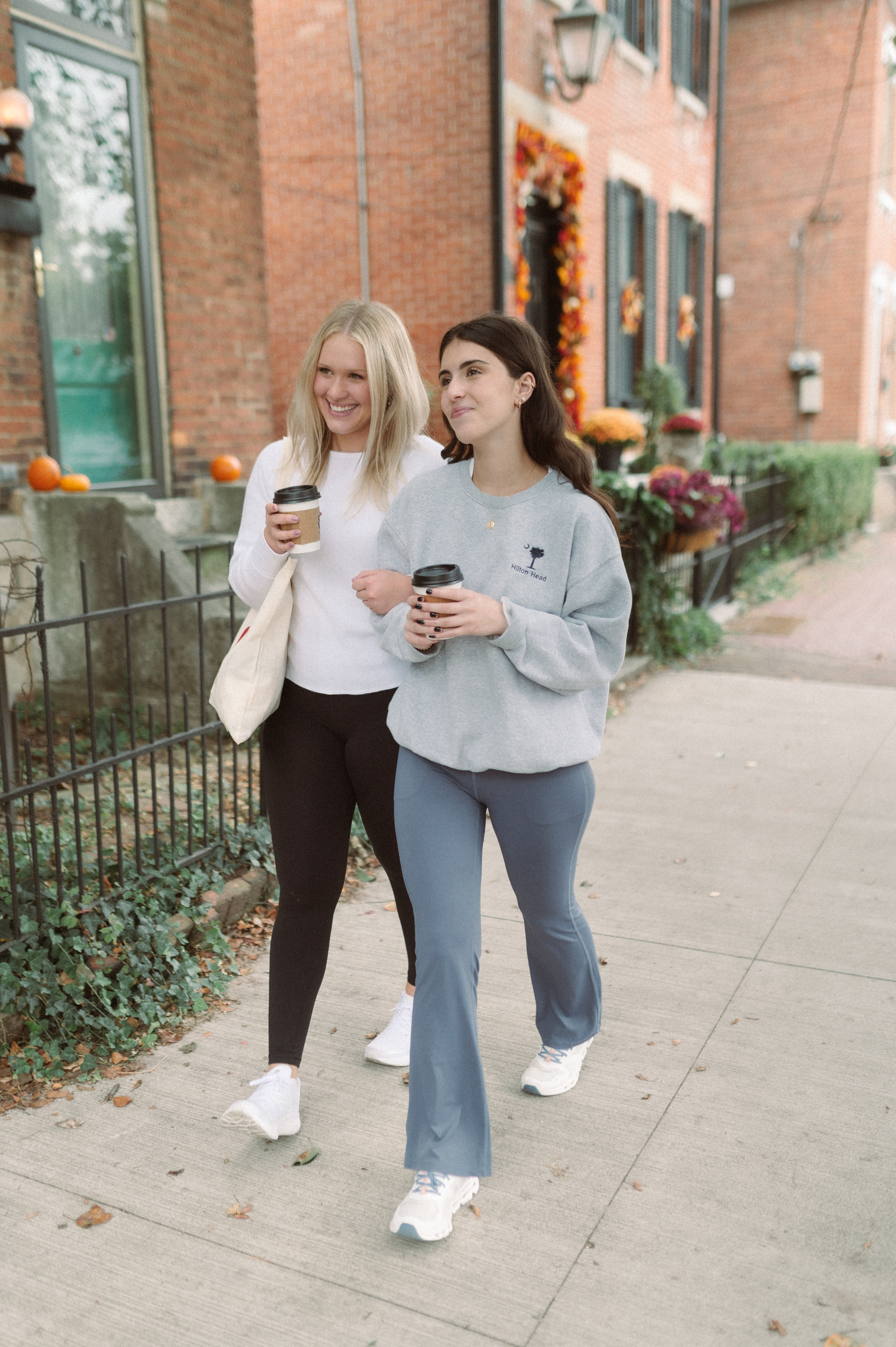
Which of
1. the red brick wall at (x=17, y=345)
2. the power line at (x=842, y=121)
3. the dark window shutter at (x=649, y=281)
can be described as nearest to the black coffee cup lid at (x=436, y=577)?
the red brick wall at (x=17, y=345)

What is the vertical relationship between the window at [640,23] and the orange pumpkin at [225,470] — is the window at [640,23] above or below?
above

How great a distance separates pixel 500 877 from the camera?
447cm

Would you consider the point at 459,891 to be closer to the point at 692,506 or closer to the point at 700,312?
the point at 692,506

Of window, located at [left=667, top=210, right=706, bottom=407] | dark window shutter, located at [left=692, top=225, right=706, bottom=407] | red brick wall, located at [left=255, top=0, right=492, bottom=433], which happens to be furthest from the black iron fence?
dark window shutter, located at [left=692, top=225, right=706, bottom=407]

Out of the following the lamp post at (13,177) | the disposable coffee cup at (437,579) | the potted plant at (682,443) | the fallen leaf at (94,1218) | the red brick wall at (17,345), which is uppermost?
the lamp post at (13,177)

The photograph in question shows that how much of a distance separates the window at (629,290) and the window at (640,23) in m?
1.52

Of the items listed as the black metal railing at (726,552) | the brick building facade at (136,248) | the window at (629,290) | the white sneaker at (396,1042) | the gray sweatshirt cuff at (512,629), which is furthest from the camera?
the window at (629,290)

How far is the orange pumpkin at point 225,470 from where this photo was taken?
23.7 ft

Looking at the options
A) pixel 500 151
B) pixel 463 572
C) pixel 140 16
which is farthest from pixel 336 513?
pixel 500 151

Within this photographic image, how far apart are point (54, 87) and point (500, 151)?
4508 mm

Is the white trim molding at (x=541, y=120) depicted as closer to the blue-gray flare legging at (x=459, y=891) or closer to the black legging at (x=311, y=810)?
the black legging at (x=311, y=810)

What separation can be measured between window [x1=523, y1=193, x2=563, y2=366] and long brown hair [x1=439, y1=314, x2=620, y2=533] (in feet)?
29.8

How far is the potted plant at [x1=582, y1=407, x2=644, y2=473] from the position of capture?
975cm

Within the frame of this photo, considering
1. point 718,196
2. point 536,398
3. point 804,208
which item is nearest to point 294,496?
point 536,398
